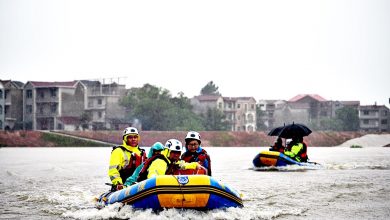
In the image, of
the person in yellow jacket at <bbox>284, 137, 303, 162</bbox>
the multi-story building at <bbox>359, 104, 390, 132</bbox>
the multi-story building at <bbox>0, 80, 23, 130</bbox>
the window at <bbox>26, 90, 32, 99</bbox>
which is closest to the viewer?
the person in yellow jacket at <bbox>284, 137, 303, 162</bbox>

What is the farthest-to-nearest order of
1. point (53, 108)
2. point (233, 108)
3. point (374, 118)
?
point (374, 118)
point (233, 108)
point (53, 108)

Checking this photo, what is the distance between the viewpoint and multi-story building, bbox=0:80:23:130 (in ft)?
303

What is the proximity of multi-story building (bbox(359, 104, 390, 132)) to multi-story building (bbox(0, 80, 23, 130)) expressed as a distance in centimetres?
5963

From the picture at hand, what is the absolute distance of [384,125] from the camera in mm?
122375

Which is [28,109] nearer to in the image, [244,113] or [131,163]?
[244,113]

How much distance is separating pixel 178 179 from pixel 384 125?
114m

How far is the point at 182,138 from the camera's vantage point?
8306 centimetres

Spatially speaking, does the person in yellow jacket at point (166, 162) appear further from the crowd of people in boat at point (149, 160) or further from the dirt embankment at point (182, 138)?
the dirt embankment at point (182, 138)

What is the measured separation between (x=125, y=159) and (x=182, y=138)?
221ft

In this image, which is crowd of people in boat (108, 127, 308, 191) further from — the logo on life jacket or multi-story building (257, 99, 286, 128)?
multi-story building (257, 99, 286, 128)

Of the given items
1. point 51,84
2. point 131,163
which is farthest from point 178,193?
point 51,84

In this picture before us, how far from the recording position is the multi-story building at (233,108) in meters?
111

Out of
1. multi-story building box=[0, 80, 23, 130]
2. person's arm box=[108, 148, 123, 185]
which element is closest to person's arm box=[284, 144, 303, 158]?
person's arm box=[108, 148, 123, 185]

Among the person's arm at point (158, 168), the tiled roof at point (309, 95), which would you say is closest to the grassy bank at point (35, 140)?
the tiled roof at point (309, 95)
